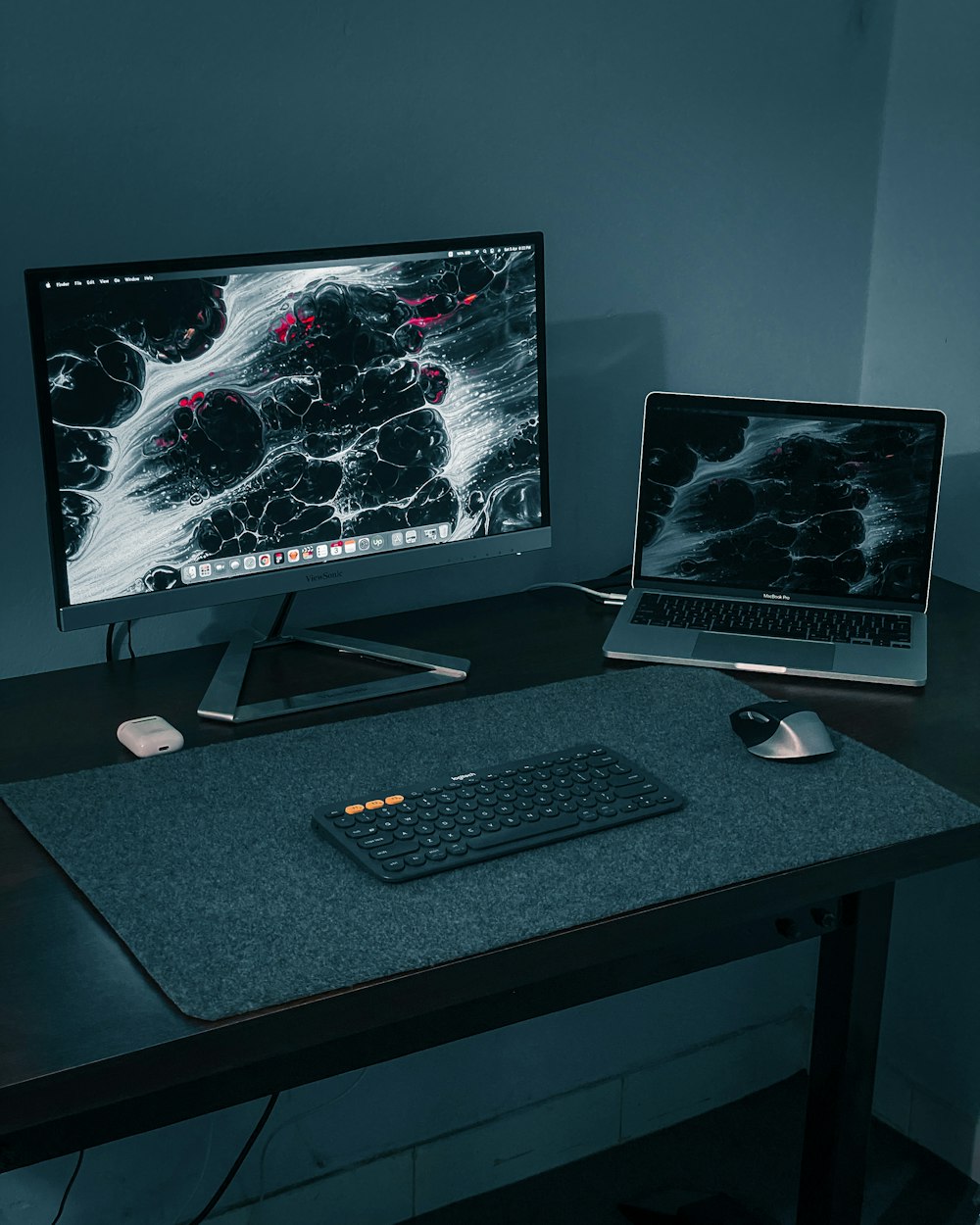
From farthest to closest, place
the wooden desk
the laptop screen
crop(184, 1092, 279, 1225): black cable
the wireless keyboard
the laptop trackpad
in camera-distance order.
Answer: crop(184, 1092, 279, 1225): black cable → the laptop screen → the laptop trackpad → the wireless keyboard → the wooden desk

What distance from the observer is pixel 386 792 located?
121 centimetres

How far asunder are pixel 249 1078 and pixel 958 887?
1246 millimetres

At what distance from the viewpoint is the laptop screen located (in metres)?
1.65

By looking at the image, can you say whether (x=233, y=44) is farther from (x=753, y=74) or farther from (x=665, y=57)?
(x=753, y=74)

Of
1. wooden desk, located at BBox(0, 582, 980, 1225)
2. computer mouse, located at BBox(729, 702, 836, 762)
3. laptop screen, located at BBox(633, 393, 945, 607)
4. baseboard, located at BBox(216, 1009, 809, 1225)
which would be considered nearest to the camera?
wooden desk, located at BBox(0, 582, 980, 1225)

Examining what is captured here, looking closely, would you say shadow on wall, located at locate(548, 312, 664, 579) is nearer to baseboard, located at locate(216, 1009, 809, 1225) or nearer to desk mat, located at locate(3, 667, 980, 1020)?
desk mat, located at locate(3, 667, 980, 1020)

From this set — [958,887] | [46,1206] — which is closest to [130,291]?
[46,1206]

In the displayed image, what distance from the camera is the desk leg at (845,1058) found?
1.33 metres

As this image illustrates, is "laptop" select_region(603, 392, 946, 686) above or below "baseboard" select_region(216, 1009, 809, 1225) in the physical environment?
above

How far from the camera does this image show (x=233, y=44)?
Answer: 147 centimetres

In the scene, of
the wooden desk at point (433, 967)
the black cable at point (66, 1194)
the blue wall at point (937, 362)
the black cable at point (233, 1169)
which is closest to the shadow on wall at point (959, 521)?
the blue wall at point (937, 362)

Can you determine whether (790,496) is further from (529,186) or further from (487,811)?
(487,811)

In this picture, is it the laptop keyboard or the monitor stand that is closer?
the monitor stand

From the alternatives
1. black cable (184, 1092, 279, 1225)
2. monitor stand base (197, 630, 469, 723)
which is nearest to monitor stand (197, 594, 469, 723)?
monitor stand base (197, 630, 469, 723)
